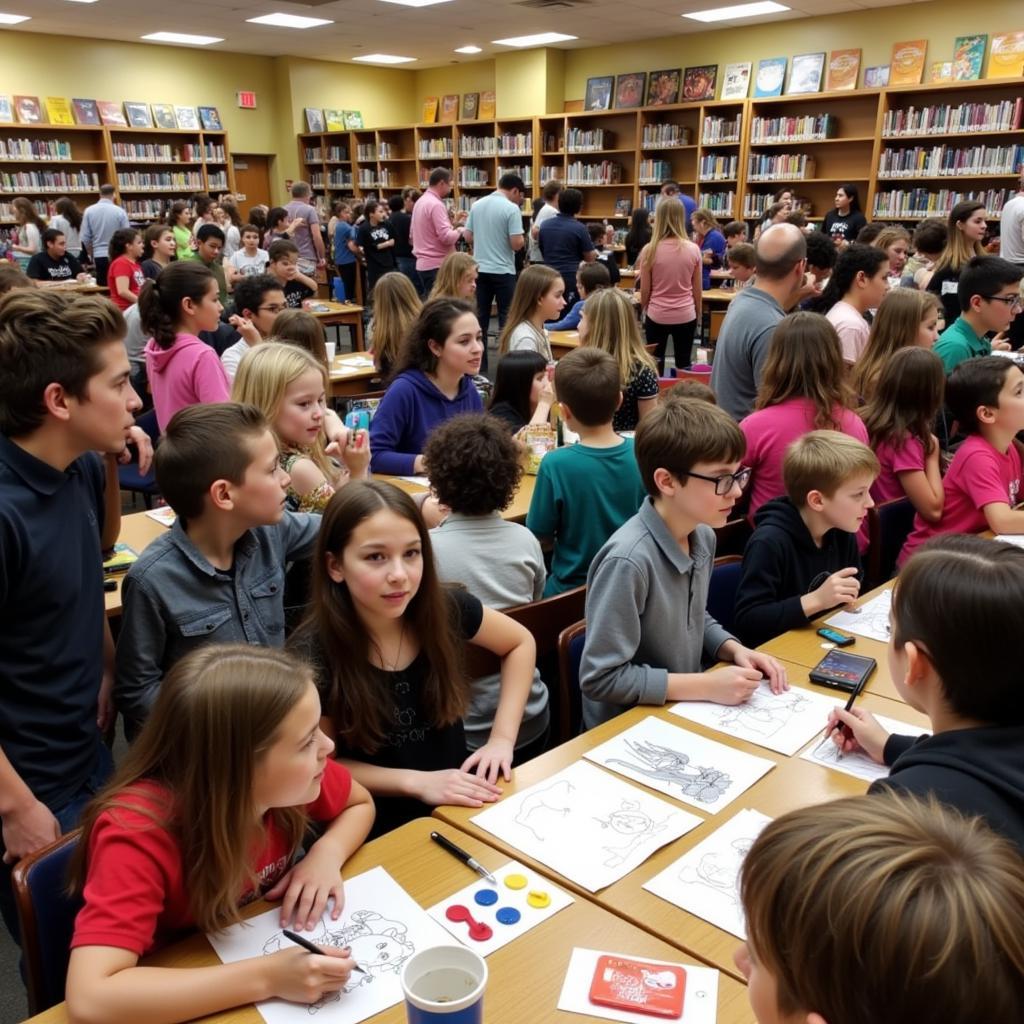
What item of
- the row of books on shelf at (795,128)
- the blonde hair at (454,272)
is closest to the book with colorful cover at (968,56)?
the row of books on shelf at (795,128)

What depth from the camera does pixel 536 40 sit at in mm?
10617

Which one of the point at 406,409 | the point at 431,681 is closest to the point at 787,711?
the point at 431,681

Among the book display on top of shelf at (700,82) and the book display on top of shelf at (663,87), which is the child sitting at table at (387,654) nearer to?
the book display on top of shelf at (700,82)

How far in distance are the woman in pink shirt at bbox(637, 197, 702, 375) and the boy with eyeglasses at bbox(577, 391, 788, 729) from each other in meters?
4.46

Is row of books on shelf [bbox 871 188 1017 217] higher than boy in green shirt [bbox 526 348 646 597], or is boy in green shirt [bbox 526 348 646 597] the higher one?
row of books on shelf [bbox 871 188 1017 217]

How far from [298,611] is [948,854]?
1809 mm

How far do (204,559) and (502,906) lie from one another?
3.11 feet

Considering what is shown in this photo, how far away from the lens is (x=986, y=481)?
110 inches

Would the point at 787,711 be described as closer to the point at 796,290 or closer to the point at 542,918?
the point at 542,918

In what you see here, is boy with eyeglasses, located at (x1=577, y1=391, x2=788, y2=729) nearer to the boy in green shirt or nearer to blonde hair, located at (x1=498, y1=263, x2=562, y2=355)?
the boy in green shirt

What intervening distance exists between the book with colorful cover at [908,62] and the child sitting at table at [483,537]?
8.39 m

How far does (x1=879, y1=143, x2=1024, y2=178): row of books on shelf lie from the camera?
7.77m

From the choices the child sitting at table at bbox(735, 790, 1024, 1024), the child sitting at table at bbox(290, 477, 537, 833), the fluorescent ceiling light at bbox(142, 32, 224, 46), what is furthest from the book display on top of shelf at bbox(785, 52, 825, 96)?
the child sitting at table at bbox(735, 790, 1024, 1024)

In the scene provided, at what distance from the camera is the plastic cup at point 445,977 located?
85cm
